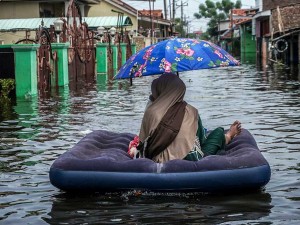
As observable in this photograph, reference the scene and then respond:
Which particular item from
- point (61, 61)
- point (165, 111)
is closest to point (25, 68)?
point (61, 61)

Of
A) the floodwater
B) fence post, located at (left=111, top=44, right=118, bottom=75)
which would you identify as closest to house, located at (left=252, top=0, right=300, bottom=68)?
fence post, located at (left=111, top=44, right=118, bottom=75)

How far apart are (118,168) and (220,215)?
1274 millimetres

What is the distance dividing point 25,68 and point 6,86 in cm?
76

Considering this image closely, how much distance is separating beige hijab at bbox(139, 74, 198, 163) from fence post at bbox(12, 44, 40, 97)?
482 inches

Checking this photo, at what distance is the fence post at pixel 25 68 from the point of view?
19312mm

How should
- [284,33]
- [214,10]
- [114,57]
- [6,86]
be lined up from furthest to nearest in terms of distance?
1. [214,10]
2. [114,57]
3. [284,33]
4. [6,86]

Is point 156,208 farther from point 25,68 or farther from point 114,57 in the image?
point 114,57

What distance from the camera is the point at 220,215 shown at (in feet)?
21.5

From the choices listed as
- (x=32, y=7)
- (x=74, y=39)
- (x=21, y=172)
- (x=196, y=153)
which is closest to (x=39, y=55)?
(x=74, y=39)

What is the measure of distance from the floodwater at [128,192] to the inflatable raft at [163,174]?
5.7 inches

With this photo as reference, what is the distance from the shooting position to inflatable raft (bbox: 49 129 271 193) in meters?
7.07

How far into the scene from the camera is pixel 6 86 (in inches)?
762

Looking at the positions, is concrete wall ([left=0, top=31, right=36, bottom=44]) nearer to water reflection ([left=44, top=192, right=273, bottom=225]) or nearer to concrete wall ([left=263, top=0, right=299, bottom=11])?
concrete wall ([left=263, top=0, right=299, bottom=11])

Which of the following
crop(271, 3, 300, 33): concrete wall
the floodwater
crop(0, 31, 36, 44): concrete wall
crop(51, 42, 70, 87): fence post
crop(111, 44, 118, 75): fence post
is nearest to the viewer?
the floodwater
